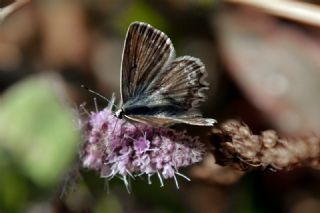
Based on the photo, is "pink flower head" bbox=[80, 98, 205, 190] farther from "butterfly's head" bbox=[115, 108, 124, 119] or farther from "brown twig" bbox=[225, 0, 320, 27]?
"brown twig" bbox=[225, 0, 320, 27]

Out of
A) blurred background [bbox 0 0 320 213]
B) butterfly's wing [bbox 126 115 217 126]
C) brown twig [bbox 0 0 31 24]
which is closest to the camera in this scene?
butterfly's wing [bbox 126 115 217 126]

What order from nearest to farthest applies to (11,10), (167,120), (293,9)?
(167,120) → (11,10) → (293,9)

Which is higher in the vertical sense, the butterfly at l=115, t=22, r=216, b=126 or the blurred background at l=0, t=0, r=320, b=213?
the butterfly at l=115, t=22, r=216, b=126

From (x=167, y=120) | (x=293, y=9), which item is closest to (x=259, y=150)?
(x=167, y=120)

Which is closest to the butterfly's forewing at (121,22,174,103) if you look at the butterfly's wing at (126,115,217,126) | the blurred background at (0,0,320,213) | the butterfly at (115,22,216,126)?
the butterfly at (115,22,216,126)

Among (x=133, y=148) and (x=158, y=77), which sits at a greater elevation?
(x=158, y=77)

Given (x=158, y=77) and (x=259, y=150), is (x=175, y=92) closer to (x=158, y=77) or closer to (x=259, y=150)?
(x=158, y=77)

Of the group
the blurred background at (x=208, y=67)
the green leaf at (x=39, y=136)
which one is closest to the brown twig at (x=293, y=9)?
the blurred background at (x=208, y=67)
